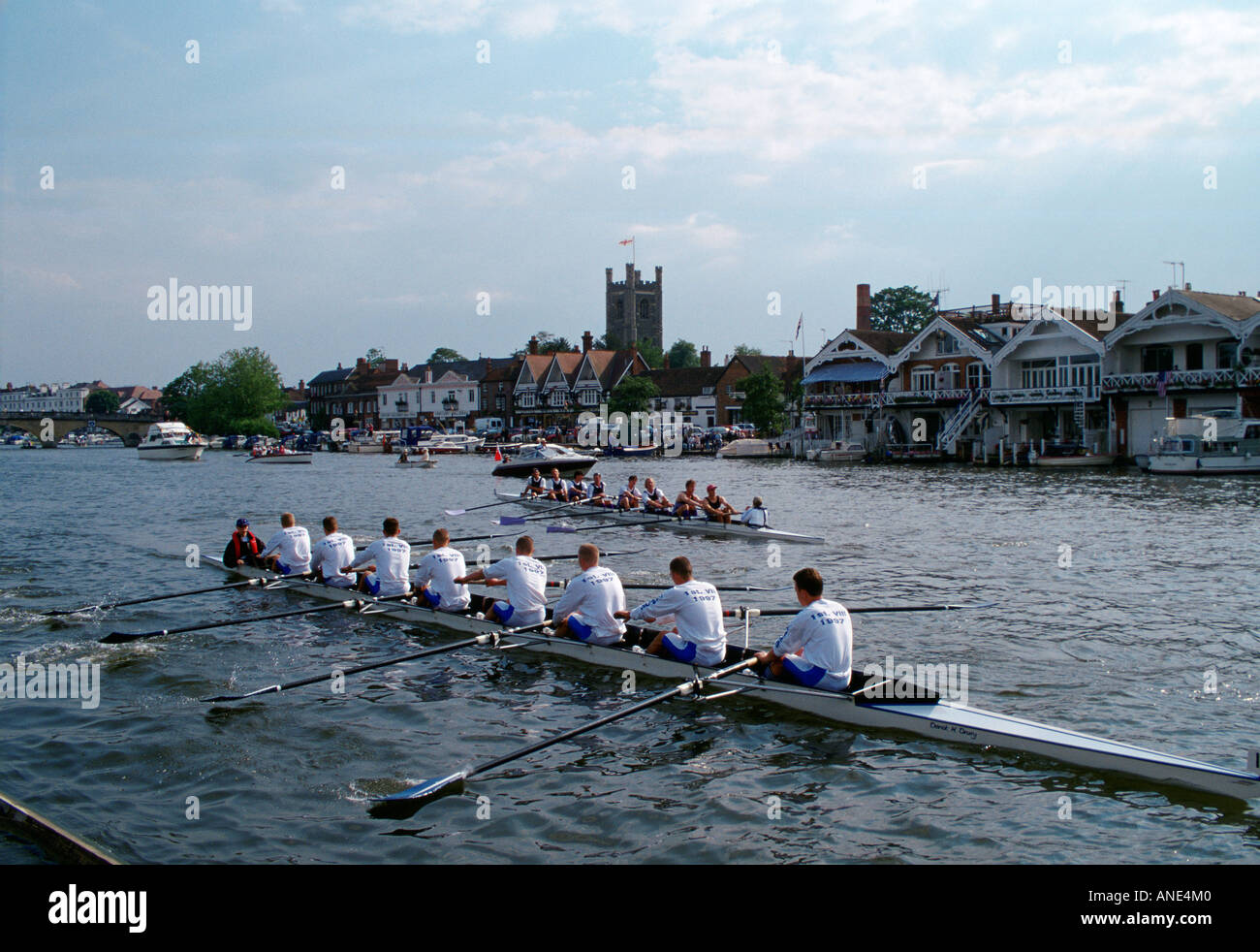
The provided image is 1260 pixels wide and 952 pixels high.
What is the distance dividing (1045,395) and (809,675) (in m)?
51.8

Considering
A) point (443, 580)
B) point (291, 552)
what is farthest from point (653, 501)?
point (443, 580)

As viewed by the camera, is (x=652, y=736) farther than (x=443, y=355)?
No

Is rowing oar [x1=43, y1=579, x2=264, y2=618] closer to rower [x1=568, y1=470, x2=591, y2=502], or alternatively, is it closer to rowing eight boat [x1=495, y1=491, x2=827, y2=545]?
rowing eight boat [x1=495, y1=491, x2=827, y2=545]

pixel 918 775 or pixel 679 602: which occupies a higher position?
pixel 679 602

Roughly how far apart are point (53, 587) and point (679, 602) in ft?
52.3

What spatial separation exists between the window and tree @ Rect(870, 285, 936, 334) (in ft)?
197

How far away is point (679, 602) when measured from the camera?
11.1 m

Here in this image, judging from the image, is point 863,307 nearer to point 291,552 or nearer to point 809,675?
point 291,552

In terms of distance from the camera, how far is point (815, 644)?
399 inches

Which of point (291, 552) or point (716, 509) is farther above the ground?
point (716, 509)

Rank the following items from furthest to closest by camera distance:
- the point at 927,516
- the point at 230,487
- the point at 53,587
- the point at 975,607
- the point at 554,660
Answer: the point at 230,487 < the point at 927,516 < the point at 53,587 < the point at 975,607 < the point at 554,660

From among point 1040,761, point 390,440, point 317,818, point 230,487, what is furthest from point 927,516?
point 390,440

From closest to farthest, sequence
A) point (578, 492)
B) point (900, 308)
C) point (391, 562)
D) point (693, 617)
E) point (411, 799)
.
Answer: point (411, 799)
point (693, 617)
point (391, 562)
point (578, 492)
point (900, 308)
